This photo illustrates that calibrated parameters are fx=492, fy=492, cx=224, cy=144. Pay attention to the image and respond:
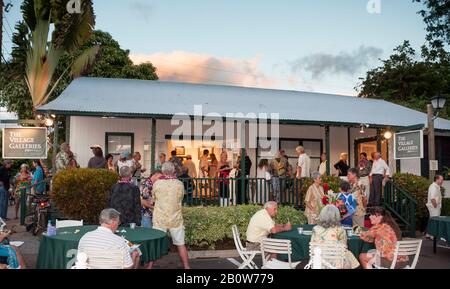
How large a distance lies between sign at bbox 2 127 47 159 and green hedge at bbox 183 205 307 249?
13.5 feet

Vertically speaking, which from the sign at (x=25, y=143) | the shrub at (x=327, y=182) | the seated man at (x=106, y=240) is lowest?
the seated man at (x=106, y=240)

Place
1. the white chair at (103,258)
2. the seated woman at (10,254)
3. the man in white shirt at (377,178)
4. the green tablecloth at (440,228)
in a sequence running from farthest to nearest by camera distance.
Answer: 1. the man in white shirt at (377,178)
2. the green tablecloth at (440,228)
3. the seated woman at (10,254)
4. the white chair at (103,258)

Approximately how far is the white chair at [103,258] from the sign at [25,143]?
7.50m

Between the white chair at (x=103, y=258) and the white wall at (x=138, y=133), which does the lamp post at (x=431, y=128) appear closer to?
the white wall at (x=138, y=133)

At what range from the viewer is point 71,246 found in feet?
21.0

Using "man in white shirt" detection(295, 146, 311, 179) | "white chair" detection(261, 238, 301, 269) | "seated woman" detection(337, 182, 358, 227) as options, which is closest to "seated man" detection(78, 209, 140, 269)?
"white chair" detection(261, 238, 301, 269)

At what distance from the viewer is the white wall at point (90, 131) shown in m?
15.4

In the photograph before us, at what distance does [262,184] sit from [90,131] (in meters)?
5.78

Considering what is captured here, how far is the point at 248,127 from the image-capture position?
17.4 m

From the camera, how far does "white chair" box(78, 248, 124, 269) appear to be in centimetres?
557

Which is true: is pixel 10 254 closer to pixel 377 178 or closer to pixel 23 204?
pixel 23 204

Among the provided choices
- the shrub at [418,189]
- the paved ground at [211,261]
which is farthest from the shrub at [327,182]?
the paved ground at [211,261]
